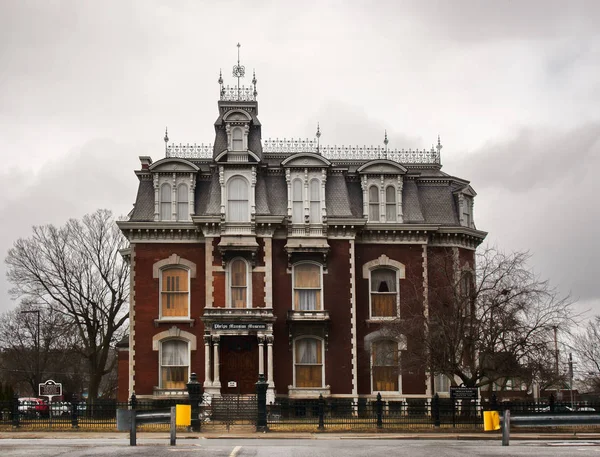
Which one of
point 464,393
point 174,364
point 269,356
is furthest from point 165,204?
point 464,393

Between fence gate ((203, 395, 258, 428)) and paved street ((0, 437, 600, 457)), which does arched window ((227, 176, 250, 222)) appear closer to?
fence gate ((203, 395, 258, 428))

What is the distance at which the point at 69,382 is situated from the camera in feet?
303

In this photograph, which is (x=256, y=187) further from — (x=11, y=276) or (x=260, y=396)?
(x=11, y=276)

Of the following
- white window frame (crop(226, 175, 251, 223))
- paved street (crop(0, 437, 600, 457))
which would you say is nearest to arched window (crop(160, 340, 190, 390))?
white window frame (crop(226, 175, 251, 223))

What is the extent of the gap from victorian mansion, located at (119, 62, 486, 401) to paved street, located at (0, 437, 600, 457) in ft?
46.9

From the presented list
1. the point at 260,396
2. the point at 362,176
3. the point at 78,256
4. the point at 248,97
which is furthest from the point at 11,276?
the point at 260,396

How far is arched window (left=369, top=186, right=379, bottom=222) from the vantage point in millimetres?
48406

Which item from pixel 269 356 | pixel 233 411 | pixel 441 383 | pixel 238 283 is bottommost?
pixel 233 411

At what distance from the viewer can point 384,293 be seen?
4766 cm

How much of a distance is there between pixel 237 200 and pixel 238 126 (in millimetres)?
3943

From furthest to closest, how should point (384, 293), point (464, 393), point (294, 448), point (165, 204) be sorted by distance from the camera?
point (384, 293) → point (165, 204) → point (464, 393) → point (294, 448)

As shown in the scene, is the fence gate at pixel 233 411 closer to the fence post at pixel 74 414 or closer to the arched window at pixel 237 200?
the fence post at pixel 74 414

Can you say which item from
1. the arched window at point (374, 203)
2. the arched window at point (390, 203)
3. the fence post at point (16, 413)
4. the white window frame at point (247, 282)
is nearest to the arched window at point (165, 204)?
the white window frame at point (247, 282)

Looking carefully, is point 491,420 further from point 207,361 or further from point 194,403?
point 207,361
